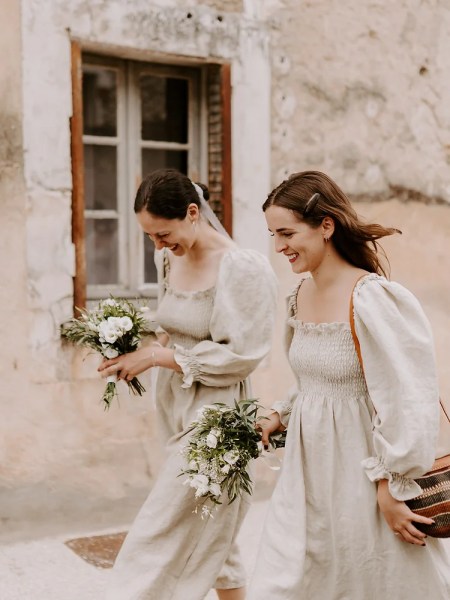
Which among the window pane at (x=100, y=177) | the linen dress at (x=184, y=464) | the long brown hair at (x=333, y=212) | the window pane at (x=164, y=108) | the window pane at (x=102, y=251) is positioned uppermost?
the window pane at (x=164, y=108)

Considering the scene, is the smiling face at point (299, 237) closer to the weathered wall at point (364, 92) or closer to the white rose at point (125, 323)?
the white rose at point (125, 323)

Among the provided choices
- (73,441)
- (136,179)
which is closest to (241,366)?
(73,441)

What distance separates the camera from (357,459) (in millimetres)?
2566

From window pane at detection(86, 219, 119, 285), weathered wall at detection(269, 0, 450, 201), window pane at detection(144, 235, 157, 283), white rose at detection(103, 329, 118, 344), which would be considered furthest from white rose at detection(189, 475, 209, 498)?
weathered wall at detection(269, 0, 450, 201)

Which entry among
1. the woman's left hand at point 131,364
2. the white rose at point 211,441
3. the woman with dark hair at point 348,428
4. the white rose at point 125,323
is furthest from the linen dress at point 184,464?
the woman with dark hair at point 348,428

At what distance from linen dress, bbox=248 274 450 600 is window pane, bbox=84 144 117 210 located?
320cm

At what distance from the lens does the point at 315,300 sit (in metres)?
2.73

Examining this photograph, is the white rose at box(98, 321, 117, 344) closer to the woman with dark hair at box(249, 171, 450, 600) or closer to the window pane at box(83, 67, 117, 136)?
the woman with dark hair at box(249, 171, 450, 600)

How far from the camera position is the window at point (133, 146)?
5.63 meters

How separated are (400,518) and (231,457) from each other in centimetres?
67

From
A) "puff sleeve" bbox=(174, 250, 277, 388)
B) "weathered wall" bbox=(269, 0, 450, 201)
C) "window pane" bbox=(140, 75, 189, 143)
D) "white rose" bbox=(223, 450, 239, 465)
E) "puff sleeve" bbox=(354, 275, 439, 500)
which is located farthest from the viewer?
"weathered wall" bbox=(269, 0, 450, 201)

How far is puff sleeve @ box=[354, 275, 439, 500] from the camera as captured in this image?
2355 mm

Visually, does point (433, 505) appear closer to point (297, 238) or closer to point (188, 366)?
point (297, 238)

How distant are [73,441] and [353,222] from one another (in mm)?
3023
